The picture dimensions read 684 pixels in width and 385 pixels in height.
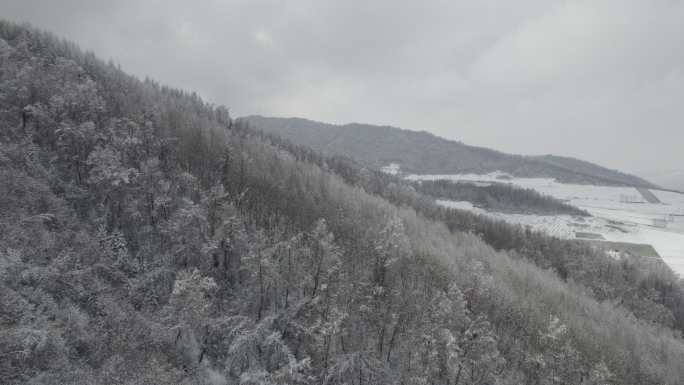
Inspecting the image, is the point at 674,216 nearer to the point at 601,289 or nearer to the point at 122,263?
the point at 601,289

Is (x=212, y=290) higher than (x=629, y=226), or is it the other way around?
(x=212, y=290)

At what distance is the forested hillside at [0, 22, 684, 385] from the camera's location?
14042mm

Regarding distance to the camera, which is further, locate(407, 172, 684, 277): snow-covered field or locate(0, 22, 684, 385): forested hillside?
locate(407, 172, 684, 277): snow-covered field

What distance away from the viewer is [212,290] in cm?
2209

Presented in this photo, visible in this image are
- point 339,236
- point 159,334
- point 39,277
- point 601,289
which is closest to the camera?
point 39,277

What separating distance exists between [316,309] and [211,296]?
743 cm

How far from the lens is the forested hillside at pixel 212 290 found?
14.0 meters

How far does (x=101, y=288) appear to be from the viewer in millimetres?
16172

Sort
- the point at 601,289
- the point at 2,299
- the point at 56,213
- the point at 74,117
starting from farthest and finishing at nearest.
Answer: the point at 601,289, the point at 74,117, the point at 56,213, the point at 2,299

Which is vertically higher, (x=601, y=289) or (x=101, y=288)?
(x=101, y=288)

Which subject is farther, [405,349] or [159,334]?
[405,349]

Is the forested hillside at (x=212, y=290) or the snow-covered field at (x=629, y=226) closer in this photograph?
the forested hillside at (x=212, y=290)

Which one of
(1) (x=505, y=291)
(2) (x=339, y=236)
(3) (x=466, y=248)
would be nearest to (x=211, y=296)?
(2) (x=339, y=236)

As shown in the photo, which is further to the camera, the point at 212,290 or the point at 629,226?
the point at 629,226
